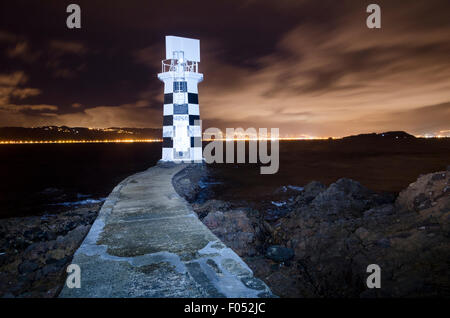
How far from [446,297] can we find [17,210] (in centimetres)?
1781

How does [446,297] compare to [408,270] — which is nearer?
[446,297]

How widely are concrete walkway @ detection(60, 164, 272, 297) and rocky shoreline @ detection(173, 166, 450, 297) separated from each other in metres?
1.41

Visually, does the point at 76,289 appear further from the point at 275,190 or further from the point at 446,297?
the point at 275,190

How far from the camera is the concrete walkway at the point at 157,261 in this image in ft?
10.1

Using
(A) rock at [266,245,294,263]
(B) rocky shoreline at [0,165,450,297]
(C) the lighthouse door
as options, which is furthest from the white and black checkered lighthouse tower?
(A) rock at [266,245,294,263]

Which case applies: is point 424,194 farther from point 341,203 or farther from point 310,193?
point 310,193

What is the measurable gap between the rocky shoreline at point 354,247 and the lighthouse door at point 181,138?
1134 cm

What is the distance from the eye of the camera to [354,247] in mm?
5629

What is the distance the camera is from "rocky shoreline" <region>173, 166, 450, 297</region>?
4.09 meters

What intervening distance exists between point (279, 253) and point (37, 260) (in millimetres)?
4935

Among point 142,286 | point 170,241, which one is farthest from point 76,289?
point 170,241

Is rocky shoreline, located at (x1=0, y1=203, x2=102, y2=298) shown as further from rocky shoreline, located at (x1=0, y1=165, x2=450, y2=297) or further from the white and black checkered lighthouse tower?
the white and black checkered lighthouse tower
